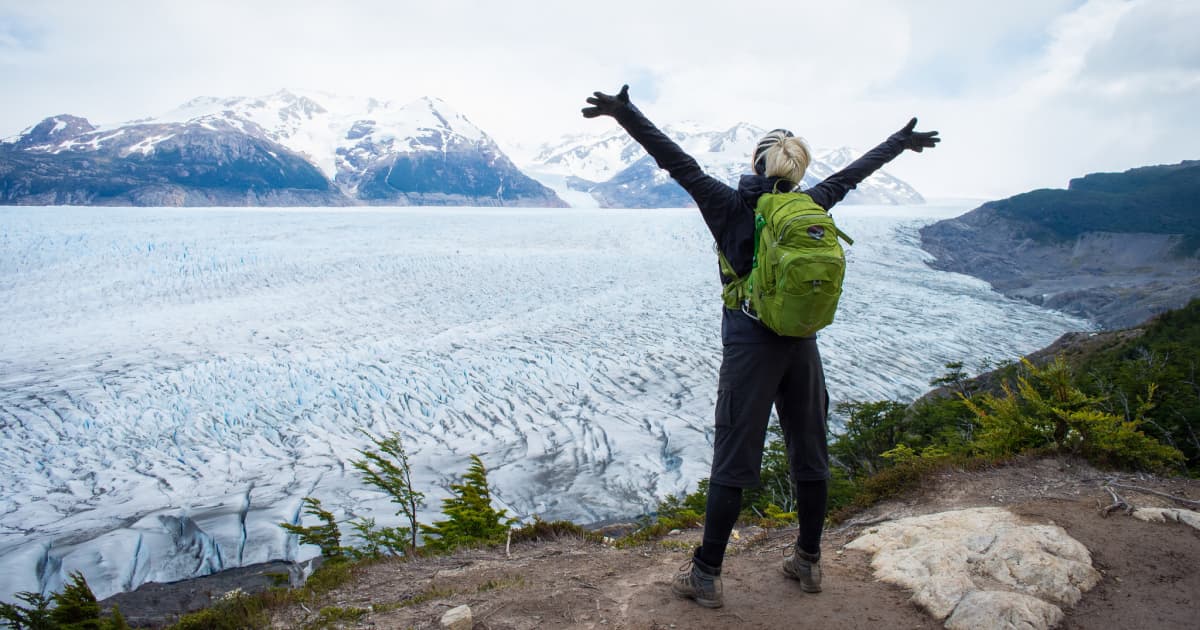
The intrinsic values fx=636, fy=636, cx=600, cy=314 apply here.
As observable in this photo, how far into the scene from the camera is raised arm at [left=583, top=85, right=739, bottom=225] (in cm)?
224

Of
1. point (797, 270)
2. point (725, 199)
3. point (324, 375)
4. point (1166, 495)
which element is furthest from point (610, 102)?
point (324, 375)

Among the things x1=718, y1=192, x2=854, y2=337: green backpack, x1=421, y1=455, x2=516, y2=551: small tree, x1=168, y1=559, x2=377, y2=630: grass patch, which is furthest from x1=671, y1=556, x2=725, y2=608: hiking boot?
x1=421, y1=455, x2=516, y2=551: small tree

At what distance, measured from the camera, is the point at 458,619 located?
2523mm

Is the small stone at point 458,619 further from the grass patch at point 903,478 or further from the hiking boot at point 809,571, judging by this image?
the grass patch at point 903,478

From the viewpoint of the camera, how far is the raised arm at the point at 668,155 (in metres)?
2.24

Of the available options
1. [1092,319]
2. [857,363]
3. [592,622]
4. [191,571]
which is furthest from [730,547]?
[1092,319]

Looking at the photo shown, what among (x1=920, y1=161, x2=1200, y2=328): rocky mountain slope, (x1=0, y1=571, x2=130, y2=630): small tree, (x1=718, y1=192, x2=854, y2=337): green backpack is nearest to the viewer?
(x1=718, y1=192, x2=854, y2=337): green backpack

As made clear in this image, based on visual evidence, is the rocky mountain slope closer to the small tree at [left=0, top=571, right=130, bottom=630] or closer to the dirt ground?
the dirt ground

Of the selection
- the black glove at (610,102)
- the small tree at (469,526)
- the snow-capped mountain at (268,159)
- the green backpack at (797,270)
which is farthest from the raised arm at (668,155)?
the snow-capped mountain at (268,159)

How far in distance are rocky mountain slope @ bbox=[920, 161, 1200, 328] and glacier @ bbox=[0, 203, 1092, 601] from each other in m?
8.88

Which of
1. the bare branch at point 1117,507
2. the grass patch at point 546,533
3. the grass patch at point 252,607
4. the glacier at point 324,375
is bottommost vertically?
the glacier at point 324,375

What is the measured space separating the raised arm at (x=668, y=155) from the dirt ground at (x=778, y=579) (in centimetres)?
155

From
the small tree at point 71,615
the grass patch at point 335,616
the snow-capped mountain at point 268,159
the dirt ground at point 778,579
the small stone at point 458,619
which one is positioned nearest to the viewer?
the dirt ground at point 778,579

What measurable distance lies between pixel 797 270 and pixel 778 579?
1.48 meters
